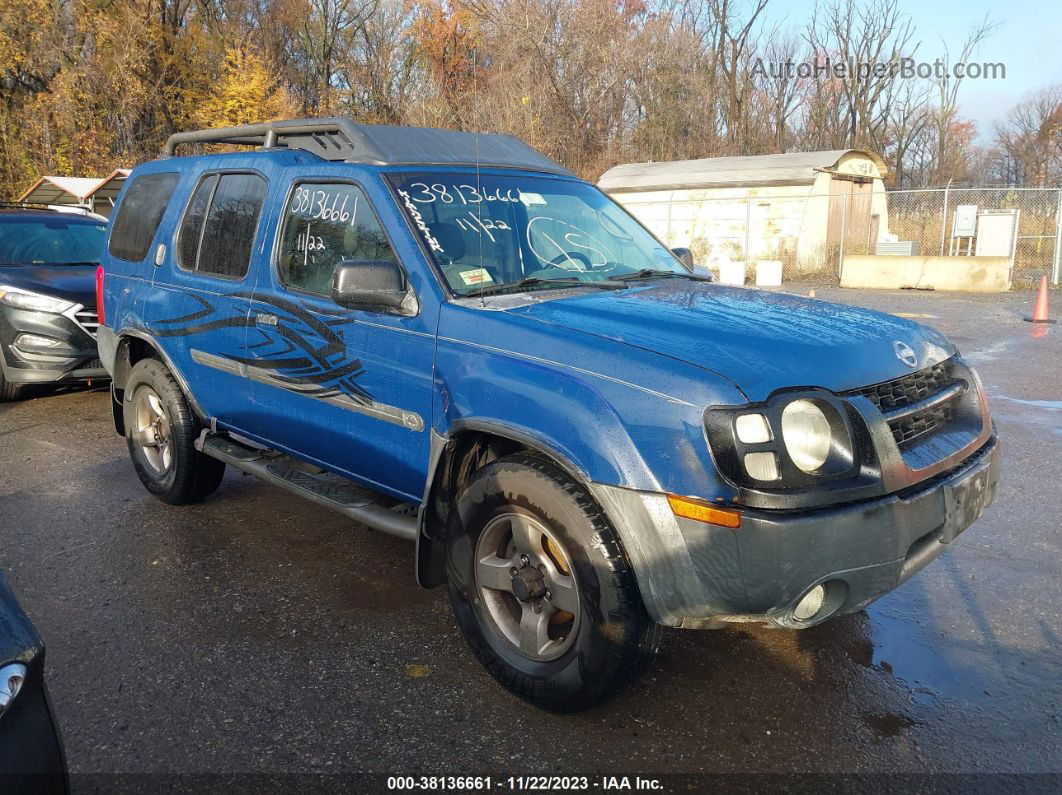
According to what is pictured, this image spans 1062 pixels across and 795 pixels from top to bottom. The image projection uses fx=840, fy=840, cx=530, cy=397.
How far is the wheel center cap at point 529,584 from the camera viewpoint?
2.98 meters

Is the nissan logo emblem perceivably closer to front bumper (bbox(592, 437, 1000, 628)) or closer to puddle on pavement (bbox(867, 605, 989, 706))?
front bumper (bbox(592, 437, 1000, 628))

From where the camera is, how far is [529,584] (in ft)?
9.80

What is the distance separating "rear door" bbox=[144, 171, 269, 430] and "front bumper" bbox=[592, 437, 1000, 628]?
2482 mm

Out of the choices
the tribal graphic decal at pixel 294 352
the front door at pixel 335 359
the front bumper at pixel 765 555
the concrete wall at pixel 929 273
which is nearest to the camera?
the front bumper at pixel 765 555

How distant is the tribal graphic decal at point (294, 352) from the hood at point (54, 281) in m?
4.14

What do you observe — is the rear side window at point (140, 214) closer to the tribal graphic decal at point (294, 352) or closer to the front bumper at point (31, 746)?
the tribal graphic decal at point (294, 352)

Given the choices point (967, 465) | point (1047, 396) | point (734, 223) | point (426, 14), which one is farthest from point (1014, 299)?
point (426, 14)

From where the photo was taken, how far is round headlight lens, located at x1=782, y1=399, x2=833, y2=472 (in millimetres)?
2557

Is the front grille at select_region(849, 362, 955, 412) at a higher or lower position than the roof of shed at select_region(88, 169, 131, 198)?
lower

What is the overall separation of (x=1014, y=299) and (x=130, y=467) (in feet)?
55.1

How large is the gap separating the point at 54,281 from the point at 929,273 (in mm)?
17491

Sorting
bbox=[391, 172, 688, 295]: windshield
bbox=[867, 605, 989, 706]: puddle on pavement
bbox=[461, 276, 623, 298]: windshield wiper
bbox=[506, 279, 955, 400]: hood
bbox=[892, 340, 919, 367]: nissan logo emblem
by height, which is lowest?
bbox=[867, 605, 989, 706]: puddle on pavement

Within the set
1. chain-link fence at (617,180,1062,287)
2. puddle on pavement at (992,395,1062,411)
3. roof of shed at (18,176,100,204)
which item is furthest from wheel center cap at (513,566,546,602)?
roof of shed at (18,176,100,204)

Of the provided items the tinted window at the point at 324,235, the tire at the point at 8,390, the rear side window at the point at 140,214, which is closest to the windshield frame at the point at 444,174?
the tinted window at the point at 324,235
